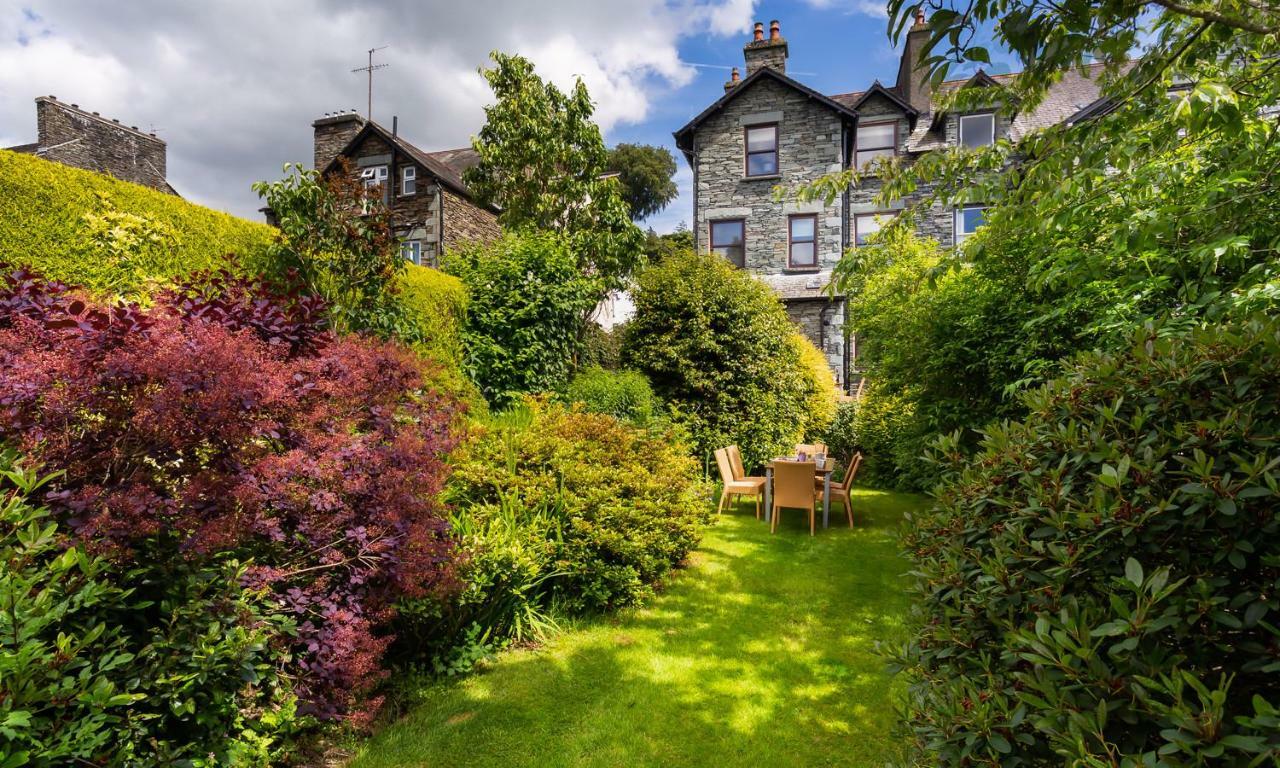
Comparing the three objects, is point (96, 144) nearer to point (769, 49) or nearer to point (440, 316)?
point (440, 316)

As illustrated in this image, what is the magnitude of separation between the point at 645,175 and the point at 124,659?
3191cm

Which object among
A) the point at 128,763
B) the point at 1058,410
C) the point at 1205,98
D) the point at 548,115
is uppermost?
the point at 548,115

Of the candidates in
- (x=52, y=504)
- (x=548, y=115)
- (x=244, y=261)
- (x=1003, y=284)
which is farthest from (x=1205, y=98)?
(x=548, y=115)

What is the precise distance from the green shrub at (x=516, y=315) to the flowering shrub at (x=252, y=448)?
4.49 metres

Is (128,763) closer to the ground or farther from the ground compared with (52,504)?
closer to the ground

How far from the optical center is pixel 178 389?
2611 mm

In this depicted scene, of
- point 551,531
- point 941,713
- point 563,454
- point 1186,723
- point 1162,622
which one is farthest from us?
point 563,454

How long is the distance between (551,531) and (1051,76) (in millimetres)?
4704

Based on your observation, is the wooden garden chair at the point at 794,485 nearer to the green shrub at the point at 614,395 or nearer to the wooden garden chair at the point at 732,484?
the wooden garden chair at the point at 732,484

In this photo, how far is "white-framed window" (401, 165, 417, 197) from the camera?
63.7ft

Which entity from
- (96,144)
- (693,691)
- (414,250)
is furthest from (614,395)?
(96,144)

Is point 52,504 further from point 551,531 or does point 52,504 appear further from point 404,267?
point 404,267

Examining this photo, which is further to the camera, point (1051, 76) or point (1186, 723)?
point (1051, 76)

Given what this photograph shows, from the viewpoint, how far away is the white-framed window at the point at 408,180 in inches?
764
